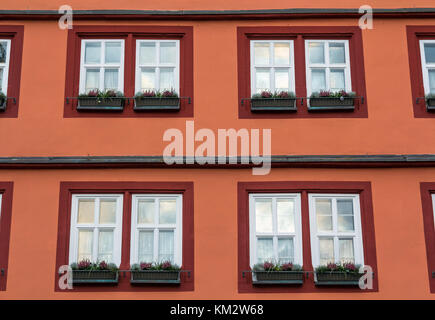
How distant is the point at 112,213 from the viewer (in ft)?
37.4

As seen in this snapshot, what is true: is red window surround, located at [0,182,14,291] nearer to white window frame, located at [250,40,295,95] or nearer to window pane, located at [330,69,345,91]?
white window frame, located at [250,40,295,95]

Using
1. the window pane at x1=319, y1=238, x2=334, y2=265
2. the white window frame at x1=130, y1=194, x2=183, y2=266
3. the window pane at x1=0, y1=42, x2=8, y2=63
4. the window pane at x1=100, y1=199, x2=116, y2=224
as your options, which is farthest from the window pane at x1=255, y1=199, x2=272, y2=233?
the window pane at x1=0, y1=42, x2=8, y2=63

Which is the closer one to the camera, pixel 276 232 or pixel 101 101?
pixel 276 232

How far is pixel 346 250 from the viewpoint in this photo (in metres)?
11.2

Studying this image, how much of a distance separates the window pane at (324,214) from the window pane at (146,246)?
8.46 feet

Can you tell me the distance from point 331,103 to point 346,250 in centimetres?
237

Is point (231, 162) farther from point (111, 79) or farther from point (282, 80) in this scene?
point (111, 79)

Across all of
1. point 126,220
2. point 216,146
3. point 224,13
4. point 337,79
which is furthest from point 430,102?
point 126,220

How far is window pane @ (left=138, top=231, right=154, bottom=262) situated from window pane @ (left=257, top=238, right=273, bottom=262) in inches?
64.2

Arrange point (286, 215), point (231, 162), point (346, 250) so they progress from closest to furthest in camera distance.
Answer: point (346, 250)
point (286, 215)
point (231, 162)

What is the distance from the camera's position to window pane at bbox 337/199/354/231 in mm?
11305

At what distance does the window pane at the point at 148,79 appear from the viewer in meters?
12.0
